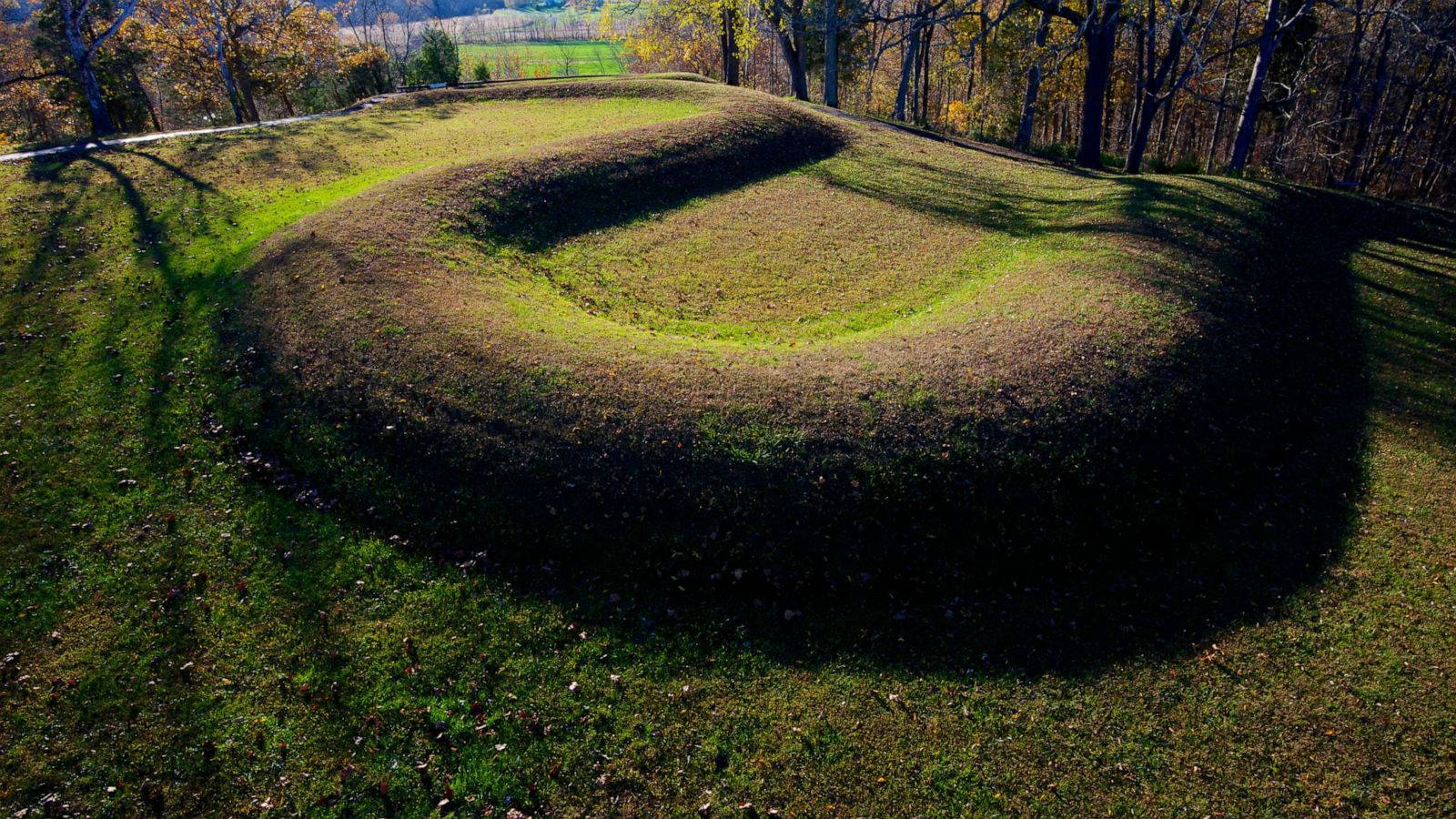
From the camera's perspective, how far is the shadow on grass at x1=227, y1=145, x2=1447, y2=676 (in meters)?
9.10

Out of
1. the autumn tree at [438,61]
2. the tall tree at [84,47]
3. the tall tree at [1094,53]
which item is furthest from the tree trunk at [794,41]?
the tall tree at [84,47]

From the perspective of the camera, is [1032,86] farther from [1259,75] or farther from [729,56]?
[729,56]

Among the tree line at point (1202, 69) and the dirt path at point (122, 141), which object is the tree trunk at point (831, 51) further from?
the dirt path at point (122, 141)

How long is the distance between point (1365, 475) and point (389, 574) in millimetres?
15436

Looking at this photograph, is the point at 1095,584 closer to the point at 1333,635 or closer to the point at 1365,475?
the point at 1333,635

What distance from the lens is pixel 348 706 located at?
7.95 m

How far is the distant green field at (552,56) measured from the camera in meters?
66.9

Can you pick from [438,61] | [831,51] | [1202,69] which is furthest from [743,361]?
[438,61]

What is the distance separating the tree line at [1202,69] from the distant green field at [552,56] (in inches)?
1106

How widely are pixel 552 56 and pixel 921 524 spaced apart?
87.2 metres

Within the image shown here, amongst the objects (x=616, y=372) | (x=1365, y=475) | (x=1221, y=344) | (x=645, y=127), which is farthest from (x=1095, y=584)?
(x=645, y=127)

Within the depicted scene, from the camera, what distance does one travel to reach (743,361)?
42.4 ft

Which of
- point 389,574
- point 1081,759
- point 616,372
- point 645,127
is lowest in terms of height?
point 1081,759

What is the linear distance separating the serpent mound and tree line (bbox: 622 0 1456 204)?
822cm
